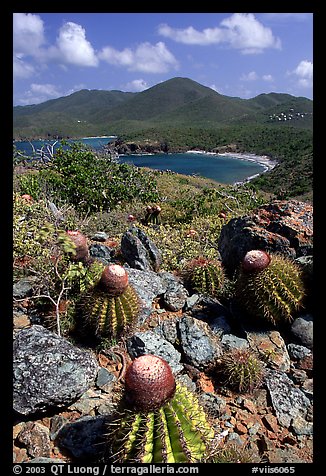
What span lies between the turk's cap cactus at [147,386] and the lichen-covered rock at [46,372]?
103cm

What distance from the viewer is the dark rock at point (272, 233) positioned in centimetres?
572

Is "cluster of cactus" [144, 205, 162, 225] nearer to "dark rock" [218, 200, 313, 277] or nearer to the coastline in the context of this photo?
"dark rock" [218, 200, 313, 277]

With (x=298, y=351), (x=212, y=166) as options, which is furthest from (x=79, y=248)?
(x=212, y=166)

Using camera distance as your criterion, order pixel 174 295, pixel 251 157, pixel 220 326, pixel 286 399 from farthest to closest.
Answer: pixel 251 157, pixel 174 295, pixel 220 326, pixel 286 399

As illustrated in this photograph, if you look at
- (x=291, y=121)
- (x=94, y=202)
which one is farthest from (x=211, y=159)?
(x=94, y=202)

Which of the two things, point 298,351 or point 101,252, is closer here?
point 298,351

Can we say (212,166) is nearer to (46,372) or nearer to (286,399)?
(286,399)

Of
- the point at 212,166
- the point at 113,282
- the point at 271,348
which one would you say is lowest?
the point at 271,348

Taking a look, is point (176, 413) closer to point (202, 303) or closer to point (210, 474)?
point (210, 474)

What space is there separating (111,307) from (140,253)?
203 cm

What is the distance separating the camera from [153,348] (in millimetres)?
4285

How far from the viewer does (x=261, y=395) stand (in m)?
3.98

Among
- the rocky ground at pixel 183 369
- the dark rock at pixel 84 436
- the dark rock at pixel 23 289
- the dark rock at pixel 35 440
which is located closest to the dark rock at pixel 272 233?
the rocky ground at pixel 183 369

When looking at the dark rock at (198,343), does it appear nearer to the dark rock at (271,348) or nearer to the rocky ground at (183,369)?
the rocky ground at (183,369)
